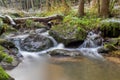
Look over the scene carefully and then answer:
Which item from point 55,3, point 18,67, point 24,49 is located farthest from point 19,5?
point 18,67

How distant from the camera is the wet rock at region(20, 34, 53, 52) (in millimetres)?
9469

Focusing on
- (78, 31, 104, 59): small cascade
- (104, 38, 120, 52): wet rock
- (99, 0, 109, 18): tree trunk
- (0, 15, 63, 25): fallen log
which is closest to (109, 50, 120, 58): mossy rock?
(104, 38, 120, 52): wet rock

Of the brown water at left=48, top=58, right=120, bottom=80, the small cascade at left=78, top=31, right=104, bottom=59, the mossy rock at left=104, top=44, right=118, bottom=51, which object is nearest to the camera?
the brown water at left=48, top=58, right=120, bottom=80

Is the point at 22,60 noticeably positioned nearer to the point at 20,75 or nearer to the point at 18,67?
the point at 18,67

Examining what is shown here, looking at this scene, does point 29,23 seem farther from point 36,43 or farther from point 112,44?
point 112,44

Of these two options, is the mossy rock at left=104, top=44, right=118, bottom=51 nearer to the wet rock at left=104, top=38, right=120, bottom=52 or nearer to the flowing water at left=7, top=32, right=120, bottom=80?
the wet rock at left=104, top=38, right=120, bottom=52

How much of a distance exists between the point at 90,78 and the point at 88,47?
3758 millimetres

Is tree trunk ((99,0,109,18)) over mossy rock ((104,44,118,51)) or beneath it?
over

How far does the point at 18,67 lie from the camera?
281 inches

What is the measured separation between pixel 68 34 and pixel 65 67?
3035 millimetres

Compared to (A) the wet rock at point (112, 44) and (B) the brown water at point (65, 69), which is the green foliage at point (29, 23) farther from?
(B) the brown water at point (65, 69)

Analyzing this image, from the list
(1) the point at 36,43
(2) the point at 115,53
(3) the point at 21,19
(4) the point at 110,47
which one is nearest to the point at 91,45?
(4) the point at 110,47

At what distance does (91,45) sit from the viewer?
984cm

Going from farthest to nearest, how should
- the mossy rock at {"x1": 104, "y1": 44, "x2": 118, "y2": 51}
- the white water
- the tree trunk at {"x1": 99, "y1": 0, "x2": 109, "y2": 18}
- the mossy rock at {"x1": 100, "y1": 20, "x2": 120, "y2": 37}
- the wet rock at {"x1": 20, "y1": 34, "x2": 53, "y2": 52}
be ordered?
the tree trunk at {"x1": 99, "y1": 0, "x2": 109, "y2": 18}, the mossy rock at {"x1": 100, "y1": 20, "x2": 120, "y2": 37}, the wet rock at {"x1": 20, "y1": 34, "x2": 53, "y2": 52}, the mossy rock at {"x1": 104, "y1": 44, "x2": 118, "y2": 51}, the white water
